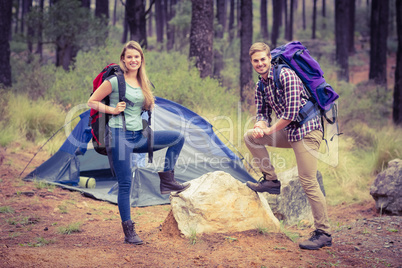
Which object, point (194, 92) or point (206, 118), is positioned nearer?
point (206, 118)

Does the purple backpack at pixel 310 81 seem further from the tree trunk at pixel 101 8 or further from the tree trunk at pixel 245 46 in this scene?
the tree trunk at pixel 101 8

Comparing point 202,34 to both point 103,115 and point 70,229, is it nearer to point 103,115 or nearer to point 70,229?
point 70,229

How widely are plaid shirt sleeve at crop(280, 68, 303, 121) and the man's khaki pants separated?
0.30 metres

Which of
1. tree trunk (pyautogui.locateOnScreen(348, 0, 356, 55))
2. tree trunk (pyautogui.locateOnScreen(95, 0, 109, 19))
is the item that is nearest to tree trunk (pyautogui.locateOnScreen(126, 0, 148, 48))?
tree trunk (pyautogui.locateOnScreen(95, 0, 109, 19))

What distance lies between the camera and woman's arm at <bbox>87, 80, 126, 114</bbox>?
12.3 ft

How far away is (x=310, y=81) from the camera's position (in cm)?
386

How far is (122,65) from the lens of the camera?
393 centimetres

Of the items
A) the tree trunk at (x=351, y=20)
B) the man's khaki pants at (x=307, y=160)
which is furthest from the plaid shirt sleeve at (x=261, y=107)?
the tree trunk at (x=351, y=20)

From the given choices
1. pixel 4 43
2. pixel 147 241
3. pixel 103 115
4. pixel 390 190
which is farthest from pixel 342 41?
pixel 103 115

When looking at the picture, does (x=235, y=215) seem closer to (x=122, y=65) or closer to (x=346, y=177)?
(x=122, y=65)

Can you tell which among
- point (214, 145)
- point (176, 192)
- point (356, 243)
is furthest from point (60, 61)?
point (356, 243)

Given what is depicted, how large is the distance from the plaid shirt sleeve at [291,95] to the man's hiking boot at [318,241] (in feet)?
4.08

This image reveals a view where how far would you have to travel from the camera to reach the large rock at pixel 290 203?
5.80 metres

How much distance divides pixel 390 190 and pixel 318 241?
8.19ft
